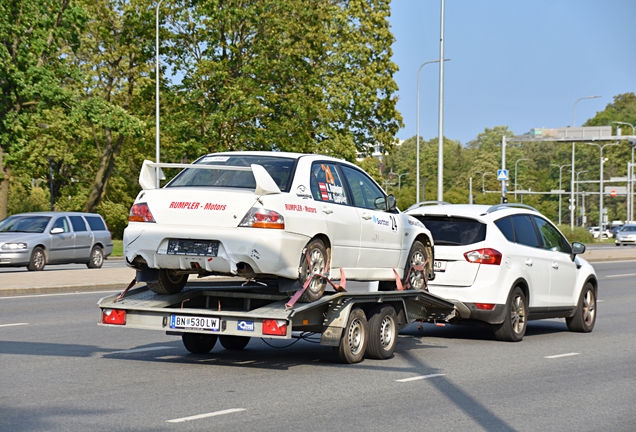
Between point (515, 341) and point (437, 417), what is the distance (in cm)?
588

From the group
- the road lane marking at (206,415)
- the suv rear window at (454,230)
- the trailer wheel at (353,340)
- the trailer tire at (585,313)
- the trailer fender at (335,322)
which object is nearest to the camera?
the road lane marking at (206,415)

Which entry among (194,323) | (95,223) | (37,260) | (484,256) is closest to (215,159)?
(194,323)

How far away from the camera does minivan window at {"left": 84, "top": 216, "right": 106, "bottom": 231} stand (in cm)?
3040

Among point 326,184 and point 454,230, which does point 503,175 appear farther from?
point 326,184

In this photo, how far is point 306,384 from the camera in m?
9.36

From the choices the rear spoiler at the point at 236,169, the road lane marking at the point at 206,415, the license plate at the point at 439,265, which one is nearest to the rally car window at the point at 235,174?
the rear spoiler at the point at 236,169

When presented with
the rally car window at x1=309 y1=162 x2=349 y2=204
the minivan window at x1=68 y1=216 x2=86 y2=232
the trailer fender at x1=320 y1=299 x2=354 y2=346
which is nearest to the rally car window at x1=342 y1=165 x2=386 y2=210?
the rally car window at x1=309 y1=162 x2=349 y2=204

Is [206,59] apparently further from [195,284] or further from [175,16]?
[195,284]

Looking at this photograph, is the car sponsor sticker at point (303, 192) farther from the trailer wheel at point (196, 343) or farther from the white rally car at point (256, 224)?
the trailer wheel at point (196, 343)

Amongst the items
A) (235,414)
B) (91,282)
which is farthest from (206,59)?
(235,414)

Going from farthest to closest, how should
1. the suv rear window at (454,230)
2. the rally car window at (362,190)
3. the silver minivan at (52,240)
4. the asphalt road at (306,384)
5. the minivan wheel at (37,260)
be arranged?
the minivan wheel at (37,260), the silver minivan at (52,240), the suv rear window at (454,230), the rally car window at (362,190), the asphalt road at (306,384)

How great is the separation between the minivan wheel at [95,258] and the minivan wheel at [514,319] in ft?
61.3

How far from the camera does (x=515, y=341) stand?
13484 millimetres

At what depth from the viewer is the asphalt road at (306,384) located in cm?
759
